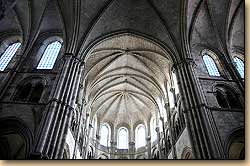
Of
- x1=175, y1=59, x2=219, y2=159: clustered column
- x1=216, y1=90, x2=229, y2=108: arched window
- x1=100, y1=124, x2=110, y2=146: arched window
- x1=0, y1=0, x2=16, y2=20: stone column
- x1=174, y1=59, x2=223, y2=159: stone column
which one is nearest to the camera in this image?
x1=0, y1=0, x2=16, y2=20: stone column

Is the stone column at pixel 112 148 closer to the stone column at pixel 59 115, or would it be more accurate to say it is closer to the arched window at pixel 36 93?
the stone column at pixel 59 115

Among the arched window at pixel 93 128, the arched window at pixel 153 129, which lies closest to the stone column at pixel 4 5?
the arched window at pixel 93 128

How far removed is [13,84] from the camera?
16.3 meters

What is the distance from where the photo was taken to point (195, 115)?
48.0ft

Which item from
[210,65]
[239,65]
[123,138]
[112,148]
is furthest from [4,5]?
[123,138]

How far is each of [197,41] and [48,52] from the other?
12.9 metres

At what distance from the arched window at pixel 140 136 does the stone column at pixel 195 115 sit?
1440 cm

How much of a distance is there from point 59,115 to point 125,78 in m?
14.2

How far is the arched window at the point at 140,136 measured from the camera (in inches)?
1167

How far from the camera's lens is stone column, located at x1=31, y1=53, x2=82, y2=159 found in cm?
1233

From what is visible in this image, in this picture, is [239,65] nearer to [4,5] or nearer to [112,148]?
[112,148]

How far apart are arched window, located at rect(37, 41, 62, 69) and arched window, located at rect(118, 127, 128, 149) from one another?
15.5 meters

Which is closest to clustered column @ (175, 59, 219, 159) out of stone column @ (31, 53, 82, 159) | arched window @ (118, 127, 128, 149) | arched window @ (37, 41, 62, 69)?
stone column @ (31, 53, 82, 159)

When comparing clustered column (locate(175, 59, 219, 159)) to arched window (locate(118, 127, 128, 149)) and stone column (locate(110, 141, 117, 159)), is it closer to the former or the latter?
stone column (locate(110, 141, 117, 159))
